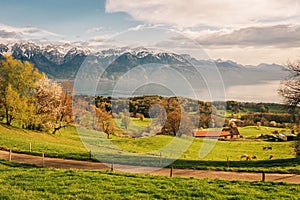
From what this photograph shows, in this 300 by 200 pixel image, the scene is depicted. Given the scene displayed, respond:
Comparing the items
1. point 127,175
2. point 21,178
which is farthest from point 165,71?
point 21,178

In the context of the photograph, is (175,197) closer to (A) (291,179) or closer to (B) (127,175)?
(B) (127,175)

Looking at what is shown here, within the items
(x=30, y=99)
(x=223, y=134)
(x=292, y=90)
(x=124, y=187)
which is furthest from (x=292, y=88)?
(x=223, y=134)

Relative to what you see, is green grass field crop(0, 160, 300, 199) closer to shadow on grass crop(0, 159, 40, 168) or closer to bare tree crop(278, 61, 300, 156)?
shadow on grass crop(0, 159, 40, 168)

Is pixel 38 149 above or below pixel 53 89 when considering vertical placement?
below

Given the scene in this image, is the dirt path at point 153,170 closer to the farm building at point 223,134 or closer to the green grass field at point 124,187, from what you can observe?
the green grass field at point 124,187

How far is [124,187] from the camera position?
65.9ft

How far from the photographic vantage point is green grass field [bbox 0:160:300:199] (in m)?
18.2

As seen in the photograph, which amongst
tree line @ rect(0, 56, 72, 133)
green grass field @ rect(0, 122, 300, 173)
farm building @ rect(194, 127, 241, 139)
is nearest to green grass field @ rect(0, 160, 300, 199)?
green grass field @ rect(0, 122, 300, 173)

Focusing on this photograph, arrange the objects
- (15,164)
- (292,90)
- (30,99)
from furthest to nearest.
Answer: (30,99) < (292,90) < (15,164)

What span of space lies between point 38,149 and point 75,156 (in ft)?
20.4

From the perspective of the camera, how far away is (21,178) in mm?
21922

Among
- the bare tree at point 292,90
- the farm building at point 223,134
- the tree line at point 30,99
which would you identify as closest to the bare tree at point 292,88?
the bare tree at point 292,90

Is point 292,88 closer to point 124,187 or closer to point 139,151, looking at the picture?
point 139,151

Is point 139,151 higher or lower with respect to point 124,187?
lower
